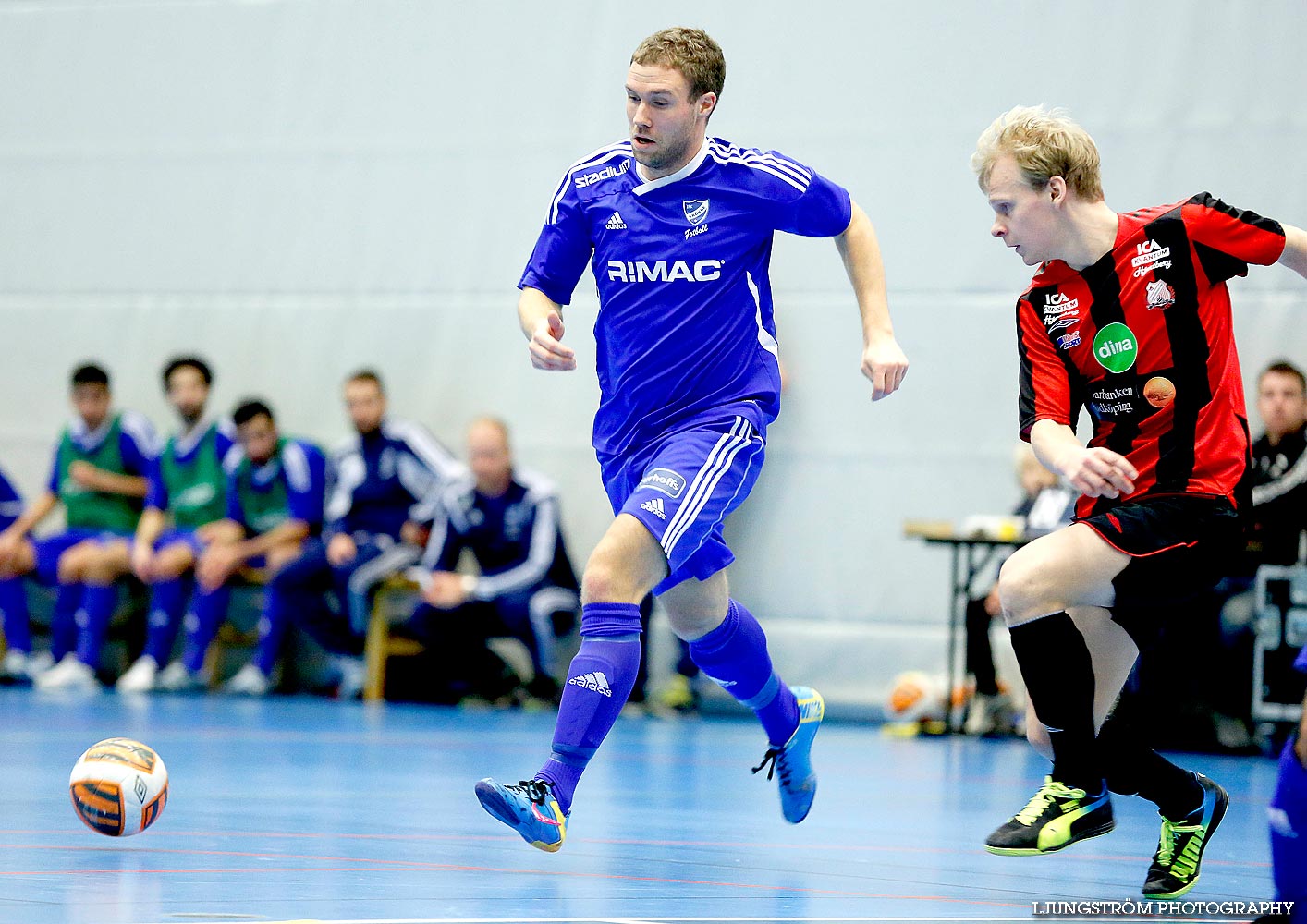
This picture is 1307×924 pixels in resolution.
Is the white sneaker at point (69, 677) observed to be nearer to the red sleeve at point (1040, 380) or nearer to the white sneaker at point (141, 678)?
the white sneaker at point (141, 678)

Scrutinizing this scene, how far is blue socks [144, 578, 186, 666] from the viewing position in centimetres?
1120

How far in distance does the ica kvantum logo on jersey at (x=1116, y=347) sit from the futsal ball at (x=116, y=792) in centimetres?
265

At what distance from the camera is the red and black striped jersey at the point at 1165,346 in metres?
4.01

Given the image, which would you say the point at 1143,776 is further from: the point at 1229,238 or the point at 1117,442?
the point at 1229,238

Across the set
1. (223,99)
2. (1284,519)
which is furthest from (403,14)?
(1284,519)

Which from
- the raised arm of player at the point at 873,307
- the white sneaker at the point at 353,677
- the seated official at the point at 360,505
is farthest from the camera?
the white sneaker at the point at 353,677

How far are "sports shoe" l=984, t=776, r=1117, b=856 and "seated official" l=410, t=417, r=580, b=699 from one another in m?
6.49

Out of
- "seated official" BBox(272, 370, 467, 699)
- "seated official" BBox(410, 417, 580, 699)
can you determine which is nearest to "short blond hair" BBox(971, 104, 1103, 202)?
"seated official" BBox(410, 417, 580, 699)

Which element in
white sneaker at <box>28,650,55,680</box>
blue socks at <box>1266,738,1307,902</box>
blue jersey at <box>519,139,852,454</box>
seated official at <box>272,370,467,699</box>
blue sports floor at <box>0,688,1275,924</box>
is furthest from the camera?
white sneaker at <box>28,650,55,680</box>

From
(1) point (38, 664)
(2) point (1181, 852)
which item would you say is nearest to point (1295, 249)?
(2) point (1181, 852)

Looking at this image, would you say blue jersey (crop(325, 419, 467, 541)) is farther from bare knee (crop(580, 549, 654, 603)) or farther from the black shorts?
the black shorts

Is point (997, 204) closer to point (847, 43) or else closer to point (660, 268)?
point (660, 268)

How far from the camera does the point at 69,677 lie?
11094mm

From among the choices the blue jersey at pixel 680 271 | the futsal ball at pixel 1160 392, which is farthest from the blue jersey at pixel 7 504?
the futsal ball at pixel 1160 392
